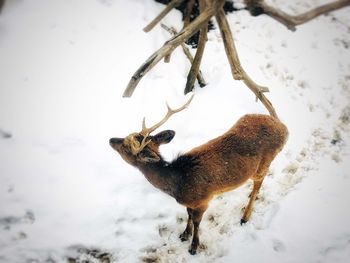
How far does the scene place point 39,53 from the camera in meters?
5.24

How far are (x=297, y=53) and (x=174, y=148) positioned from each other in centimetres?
349

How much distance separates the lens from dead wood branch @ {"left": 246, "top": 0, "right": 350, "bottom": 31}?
237 cm

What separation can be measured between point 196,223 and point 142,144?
119 centimetres

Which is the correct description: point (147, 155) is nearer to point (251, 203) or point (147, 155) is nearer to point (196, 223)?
point (196, 223)

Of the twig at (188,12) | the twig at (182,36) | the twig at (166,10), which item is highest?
the twig at (182,36)

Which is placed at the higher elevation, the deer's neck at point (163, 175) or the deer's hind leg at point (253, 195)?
the deer's neck at point (163, 175)

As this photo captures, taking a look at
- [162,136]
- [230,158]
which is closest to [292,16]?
[230,158]

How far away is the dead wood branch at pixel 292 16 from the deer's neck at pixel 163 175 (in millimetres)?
1869

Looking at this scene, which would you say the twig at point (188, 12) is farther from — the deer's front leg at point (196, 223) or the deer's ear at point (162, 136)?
the deer's front leg at point (196, 223)

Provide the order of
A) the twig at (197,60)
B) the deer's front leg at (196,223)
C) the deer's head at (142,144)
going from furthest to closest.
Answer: the twig at (197,60) < the deer's front leg at (196,223) < the deer's head at (142,144)

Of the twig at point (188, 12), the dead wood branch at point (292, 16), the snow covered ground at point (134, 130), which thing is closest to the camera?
the dead wood branch at point (292, 16)

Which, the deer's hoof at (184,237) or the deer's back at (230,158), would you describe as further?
the deer's hoof at (184,237)

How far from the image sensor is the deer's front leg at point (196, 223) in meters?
3.74

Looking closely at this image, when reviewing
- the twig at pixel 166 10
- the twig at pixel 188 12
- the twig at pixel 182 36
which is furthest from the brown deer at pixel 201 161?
the twig at pixel 188 12
